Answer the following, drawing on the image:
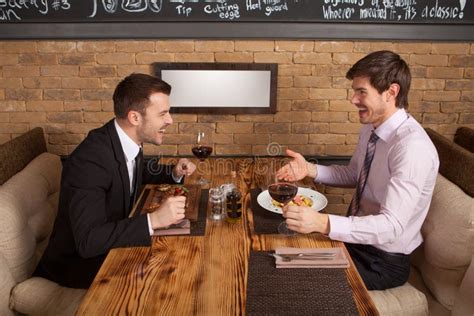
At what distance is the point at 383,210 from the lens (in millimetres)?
1860

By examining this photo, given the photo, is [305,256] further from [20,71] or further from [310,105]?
[20,71]

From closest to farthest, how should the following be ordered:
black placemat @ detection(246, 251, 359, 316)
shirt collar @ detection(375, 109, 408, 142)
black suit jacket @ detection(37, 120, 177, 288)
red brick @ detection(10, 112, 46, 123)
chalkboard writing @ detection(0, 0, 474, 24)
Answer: black placemat @ detection(246, 251, 359, 316) < black suit jacket @ detection(37, 120, 177, 288) < shirt collar @ detection(375, 109, 408, 142) < chalkboard writing @ detection(0, 0, 474, 24) < red brick @ detection(10, 112, 46, 123)

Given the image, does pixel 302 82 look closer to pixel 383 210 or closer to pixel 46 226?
pixel 383 210

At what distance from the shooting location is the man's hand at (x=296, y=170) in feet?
7.72

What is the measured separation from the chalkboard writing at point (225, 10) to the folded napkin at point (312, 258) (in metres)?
1.75

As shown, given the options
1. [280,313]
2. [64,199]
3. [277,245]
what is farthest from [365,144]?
[64,199]

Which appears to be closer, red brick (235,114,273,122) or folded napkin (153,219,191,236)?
folded napkin (153,219,191,236)

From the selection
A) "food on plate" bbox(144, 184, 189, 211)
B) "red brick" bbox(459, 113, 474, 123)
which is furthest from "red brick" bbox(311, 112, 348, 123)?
"food on plate" bbox(144, 184, 189, 211)

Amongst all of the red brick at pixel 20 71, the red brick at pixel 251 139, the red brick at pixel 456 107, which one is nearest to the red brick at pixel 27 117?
the red brick at pixel 20 71

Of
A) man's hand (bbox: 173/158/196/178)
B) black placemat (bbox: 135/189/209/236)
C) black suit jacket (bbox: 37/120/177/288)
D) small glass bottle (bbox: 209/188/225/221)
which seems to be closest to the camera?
black suit jacket (bbox: 37/120/177/288)

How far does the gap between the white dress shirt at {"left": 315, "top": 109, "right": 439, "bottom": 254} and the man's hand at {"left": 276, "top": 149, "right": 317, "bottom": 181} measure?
1.10 feet

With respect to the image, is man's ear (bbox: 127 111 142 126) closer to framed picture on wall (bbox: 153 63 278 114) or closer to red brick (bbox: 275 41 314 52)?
framed picture on wall (bbox: 153 63 278 114)

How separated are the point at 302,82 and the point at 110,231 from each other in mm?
1774

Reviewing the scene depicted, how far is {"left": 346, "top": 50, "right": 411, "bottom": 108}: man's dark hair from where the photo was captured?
2.05m
